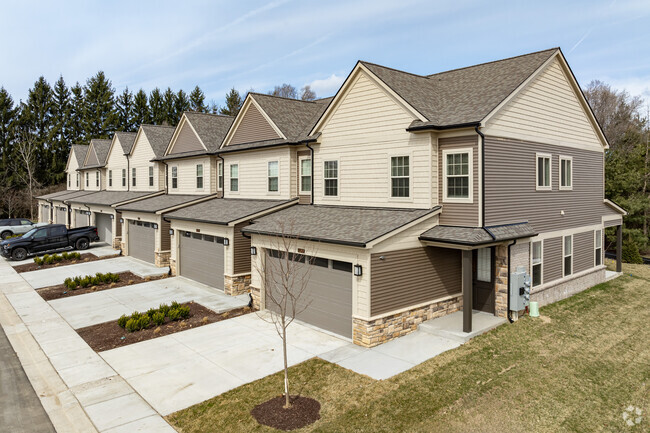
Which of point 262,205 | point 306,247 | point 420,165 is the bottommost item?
point 306,247

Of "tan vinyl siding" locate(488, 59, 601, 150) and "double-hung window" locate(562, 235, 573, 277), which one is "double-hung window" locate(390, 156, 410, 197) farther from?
"double-hung window" locate(562, 235, 573, 277)

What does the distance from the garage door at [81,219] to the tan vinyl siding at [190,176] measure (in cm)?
1227

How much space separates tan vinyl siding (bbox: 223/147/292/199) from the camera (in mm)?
19795

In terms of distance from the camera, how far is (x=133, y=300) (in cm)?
1758

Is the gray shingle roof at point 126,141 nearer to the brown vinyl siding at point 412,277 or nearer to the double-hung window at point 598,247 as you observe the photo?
the brown vinyl siding at point 412,277

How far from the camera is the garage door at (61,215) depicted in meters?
41.5

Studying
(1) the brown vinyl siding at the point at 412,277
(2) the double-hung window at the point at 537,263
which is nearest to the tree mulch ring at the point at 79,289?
(1) the brown vinyl siding at the point at 412,277

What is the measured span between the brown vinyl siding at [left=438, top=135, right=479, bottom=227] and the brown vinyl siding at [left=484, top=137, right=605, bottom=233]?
366 mm

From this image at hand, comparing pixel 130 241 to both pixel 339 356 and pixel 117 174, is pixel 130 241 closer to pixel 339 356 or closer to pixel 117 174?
pixel 117 174

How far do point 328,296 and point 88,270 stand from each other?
53.8 feet

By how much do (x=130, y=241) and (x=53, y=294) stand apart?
8.97 m

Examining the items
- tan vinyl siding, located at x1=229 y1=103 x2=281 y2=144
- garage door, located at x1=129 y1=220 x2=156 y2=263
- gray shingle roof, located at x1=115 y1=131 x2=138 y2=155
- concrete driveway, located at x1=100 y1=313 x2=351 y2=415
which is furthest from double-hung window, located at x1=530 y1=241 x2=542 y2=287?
gray shingle roof, located at x1=115 y1=131 x2=138 y2=155

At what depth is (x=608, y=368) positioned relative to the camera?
10789 millimetres

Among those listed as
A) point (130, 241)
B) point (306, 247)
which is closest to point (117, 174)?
point (130, 241)
